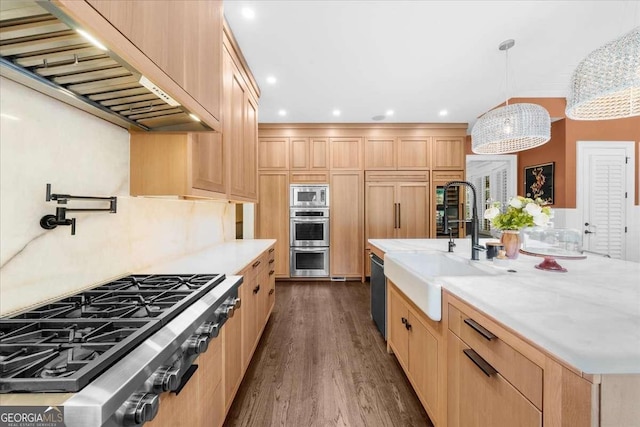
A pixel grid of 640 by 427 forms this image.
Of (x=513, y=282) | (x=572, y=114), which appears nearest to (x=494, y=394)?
(x=513, y=282)

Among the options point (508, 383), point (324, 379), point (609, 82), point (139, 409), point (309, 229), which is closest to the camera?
point (139, 409)

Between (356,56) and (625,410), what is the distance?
2811 millimetres

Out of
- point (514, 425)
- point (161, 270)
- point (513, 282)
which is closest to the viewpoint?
point (514, 425)

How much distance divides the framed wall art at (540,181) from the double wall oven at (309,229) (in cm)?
365

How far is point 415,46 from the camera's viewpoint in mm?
2406

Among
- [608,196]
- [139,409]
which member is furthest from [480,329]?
[608,196]

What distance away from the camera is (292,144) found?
4.52 metres

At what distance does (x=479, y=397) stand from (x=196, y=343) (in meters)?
1.04

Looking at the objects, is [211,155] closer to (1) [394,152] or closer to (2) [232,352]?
(2) [232,352]

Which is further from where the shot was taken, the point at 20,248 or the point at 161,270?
the point at 161,270

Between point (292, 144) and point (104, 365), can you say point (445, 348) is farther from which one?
point (292, 144)

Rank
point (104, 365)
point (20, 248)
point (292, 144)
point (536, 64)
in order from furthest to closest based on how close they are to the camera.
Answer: point (292, 144) < point (536, 64) < point (20, 248) < point (104, 365)

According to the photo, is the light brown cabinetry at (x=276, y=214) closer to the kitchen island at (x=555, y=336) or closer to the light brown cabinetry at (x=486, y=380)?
the kitchen island at (x=555, y=336)

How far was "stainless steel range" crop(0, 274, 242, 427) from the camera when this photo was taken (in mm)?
514
